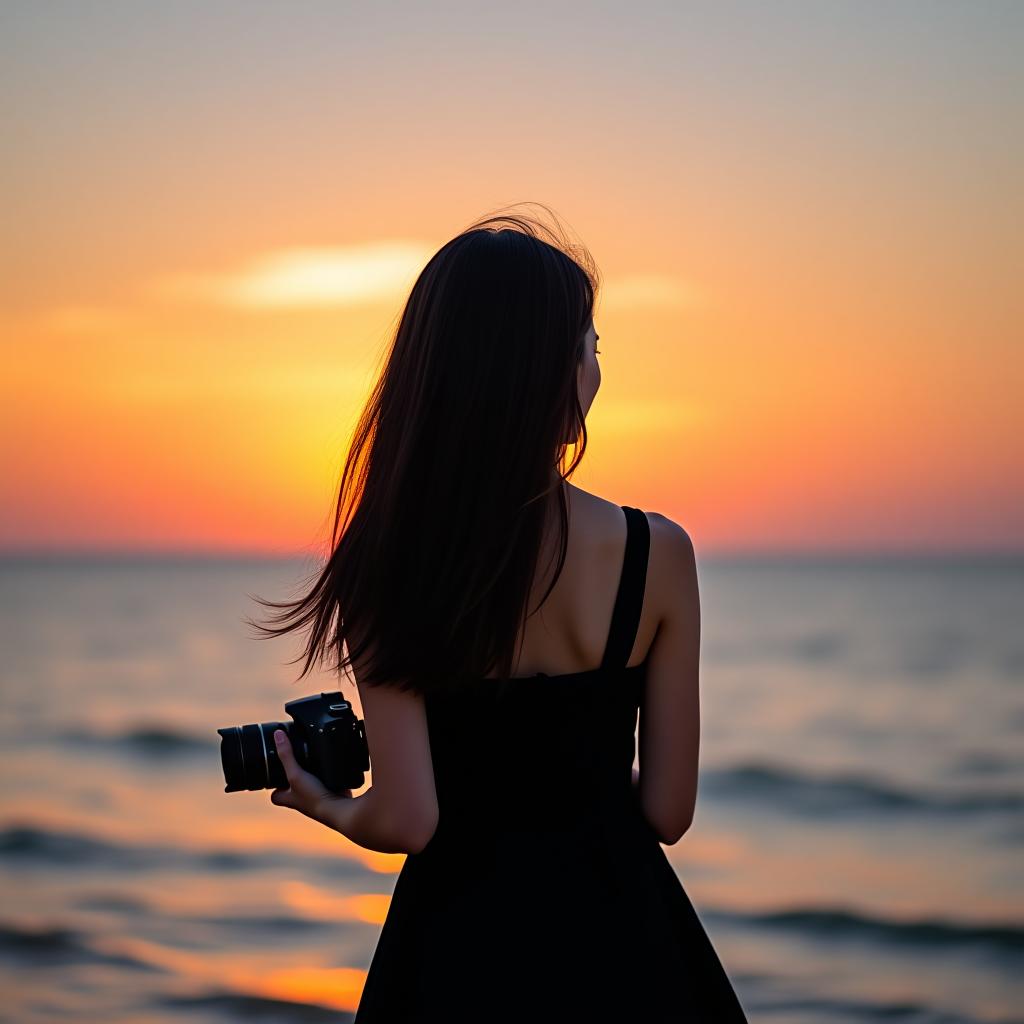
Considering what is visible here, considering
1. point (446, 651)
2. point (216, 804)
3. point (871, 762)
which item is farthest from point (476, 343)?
point (871, 762)

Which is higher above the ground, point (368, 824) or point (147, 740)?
point (147, 740)

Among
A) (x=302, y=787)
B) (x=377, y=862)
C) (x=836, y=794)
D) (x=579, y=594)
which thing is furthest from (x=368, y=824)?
(x=836, y=794)

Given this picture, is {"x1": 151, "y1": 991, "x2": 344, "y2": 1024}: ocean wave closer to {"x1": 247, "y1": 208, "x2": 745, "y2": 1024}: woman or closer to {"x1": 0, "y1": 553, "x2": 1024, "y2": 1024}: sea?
{"x1": 0, "y1": 553, "x2": 1024, "y2": 1024}: sea

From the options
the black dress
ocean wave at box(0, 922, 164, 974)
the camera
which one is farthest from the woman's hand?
ocean wave at box(0, 922, 164, 974)

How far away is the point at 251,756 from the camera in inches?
72.6

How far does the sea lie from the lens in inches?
252

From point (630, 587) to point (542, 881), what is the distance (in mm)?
431

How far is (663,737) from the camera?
5.90 feet

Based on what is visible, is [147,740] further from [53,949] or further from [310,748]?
[310,748]

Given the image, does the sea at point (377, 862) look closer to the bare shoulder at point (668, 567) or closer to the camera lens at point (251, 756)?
the camera lens at point (251, 756)

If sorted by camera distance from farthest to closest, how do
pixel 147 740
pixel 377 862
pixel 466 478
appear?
1. pixel 147 740
2. pixel 377 862
3. pixel 466 478

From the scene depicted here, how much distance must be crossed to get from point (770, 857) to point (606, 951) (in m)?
8.50

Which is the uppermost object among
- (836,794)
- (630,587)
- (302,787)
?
(836,794)

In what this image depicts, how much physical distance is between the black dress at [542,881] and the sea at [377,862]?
0.23ft
